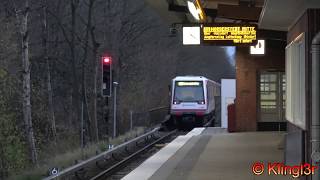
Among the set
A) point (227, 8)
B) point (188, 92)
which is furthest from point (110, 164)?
point (188, 92)

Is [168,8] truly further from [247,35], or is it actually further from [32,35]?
[32,35]

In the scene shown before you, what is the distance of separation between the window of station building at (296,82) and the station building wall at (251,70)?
12.1m

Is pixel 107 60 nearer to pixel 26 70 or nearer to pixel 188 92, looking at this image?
pixel 26 70

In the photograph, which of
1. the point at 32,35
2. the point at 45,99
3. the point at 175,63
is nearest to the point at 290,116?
the point at 45,99

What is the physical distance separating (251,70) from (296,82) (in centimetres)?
1383

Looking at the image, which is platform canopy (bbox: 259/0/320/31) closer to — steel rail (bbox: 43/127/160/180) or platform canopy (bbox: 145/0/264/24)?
steel rail (bbox: 43/127/160/180)

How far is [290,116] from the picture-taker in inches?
497

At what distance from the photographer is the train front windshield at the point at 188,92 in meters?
38.6

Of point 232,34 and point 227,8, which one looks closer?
point 232,34

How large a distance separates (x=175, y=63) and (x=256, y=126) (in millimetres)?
45408

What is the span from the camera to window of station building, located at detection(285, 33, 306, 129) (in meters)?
10.5

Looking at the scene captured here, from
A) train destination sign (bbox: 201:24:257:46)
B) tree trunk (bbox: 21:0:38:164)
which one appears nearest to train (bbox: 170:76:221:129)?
tree trunk (bbox: 21:0:38:164)

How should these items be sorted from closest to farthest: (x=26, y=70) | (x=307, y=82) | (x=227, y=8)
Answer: (x=307, y=82), (x=227, y=8), (x=26, y=70)

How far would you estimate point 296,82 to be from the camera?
1141 centimetres
